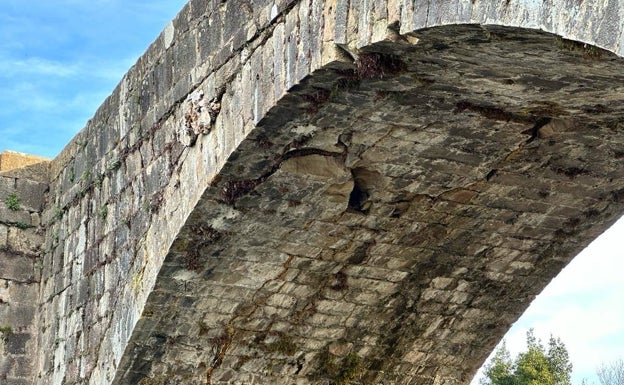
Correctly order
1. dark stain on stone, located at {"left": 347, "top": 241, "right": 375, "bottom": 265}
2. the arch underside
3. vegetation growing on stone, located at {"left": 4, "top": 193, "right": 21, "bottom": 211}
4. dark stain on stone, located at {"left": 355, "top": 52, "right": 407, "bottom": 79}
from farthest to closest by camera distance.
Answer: vegetation growing on stone, located at {"left": 4, "top": 193, "right": 21, "bottom": 211} < dark stain on stone, located at {"left": 347, "top": 241, "right": 375, "bottom": 265} < the arch underside < dark stain on stone, located at {"left": 355, "top": 52, "right": 407, "bottom": 79}

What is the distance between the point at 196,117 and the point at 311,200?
3.16ft

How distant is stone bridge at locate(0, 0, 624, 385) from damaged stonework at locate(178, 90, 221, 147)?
0.07 ft

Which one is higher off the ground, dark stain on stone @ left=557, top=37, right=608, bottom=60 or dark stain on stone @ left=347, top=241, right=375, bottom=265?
dark stain on stone @ left=347, top=241, right=375, bottom=265

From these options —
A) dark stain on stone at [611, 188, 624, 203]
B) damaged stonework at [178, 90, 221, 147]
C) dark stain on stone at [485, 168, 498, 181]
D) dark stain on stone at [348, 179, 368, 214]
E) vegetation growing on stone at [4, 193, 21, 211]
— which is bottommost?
dark stain on stone at [348, 179, 368, 214]

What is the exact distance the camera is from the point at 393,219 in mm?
8875

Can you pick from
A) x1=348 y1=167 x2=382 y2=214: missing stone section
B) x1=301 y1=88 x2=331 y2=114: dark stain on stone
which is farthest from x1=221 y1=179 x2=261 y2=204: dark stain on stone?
x1=301 y1=88 x2=331 y2=114: dark stain on stone

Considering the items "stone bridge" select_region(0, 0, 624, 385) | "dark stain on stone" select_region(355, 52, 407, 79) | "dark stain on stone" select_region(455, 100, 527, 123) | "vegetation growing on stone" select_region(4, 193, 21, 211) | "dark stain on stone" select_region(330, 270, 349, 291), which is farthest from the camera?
"vegetation growing on stone" select_region(4, 193, 21, 211)

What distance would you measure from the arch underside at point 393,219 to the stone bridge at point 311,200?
0.7 inches

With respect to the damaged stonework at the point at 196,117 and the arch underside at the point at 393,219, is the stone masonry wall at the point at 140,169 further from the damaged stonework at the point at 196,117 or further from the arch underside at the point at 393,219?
the arch underside at the point at 393,219

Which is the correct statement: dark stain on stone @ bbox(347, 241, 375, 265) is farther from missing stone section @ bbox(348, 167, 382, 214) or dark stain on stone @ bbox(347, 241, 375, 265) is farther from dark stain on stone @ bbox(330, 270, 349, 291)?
missing stone section @ bbox(348, 167, 382, 214)

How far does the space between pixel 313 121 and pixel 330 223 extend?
139cm

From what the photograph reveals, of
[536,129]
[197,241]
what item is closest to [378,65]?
[536,129]

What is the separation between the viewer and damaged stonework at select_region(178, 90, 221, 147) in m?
7.96

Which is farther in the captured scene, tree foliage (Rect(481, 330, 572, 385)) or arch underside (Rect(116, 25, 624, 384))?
tree foliage (Rect(481, 330, 572, 385))
